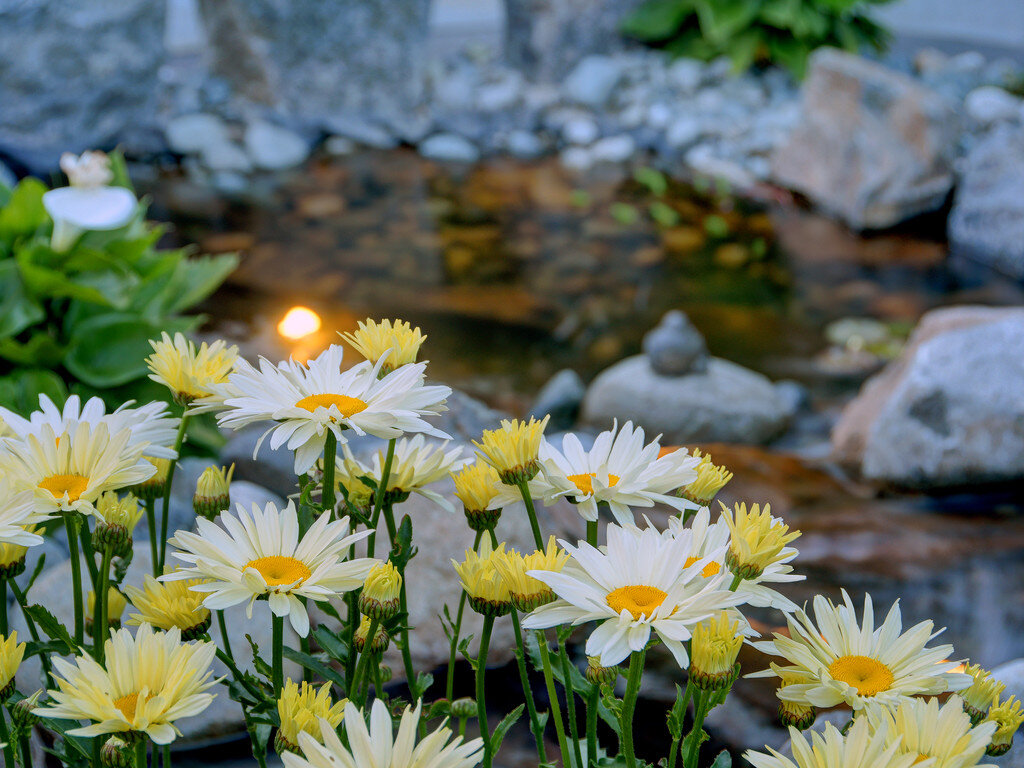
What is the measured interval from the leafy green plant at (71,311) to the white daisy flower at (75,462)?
165cm

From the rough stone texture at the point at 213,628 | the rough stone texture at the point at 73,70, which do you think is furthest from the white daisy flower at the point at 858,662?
the rough stone texture at the point at 73,70

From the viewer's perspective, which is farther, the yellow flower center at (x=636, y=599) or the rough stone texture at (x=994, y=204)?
the rough stone texture at (x=994, y=204)

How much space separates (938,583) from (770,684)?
74cm

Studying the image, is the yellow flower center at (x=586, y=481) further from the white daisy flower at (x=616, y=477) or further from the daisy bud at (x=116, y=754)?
the daisy bud at (x=116, y=754)

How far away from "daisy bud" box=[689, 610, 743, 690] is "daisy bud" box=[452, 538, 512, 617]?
0.46 ft

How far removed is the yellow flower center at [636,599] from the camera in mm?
626

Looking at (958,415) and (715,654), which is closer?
(715,654)

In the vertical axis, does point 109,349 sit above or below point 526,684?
below

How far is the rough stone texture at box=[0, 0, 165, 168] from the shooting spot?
515 cm

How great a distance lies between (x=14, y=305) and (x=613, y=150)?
4475 mm

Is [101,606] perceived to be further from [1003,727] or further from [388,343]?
[1003,727]

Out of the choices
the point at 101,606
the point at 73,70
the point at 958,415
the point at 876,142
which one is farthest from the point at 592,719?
the point at 73,70

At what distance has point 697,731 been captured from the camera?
2.31 ft

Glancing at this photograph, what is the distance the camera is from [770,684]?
70.2 inches
